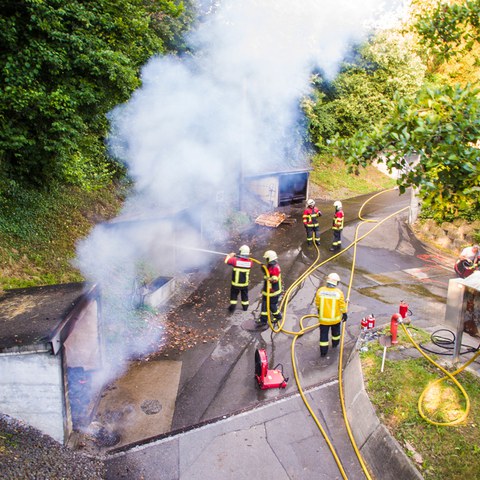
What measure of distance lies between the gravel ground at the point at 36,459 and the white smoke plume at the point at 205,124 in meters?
2.69

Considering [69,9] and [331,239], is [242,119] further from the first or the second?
[69,9]

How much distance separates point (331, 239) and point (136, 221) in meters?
7.70

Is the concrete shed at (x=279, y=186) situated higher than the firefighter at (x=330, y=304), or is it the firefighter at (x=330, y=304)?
the firefighter at (x=330, y=304)

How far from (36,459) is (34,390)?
829mm

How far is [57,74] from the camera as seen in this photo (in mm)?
7742

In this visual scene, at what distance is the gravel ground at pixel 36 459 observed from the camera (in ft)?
15.1

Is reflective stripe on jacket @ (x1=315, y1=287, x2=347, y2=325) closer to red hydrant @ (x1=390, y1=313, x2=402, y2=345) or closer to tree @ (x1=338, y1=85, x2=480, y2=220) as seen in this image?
red hydrant @ (x1=390, y1=313, x2=402, y2=345)

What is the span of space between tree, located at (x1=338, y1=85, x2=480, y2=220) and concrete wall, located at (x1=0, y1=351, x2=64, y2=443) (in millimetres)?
4568

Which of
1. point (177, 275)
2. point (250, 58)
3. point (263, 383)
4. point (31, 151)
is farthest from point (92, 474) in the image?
point (250, 58)

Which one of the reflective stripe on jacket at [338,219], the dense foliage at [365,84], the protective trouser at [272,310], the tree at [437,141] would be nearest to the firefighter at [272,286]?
the protective trouser at [272,310]

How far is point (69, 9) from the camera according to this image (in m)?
7.42

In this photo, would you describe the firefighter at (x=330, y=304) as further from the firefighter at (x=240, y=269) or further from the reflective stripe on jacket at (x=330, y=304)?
the firefighter at (x=240, y=269)

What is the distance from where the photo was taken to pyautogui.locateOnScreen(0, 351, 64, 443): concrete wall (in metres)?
5.20

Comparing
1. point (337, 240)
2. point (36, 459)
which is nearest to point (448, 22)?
point (36, 459)
